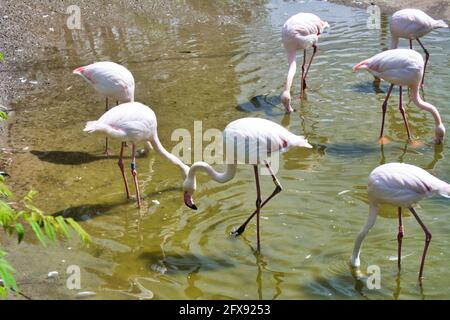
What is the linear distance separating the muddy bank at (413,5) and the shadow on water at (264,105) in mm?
3668

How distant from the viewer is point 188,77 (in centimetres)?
909

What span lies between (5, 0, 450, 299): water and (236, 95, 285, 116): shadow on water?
3 cm

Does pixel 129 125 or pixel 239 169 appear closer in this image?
pixel 129 125

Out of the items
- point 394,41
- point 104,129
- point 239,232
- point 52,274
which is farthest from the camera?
point 394,41

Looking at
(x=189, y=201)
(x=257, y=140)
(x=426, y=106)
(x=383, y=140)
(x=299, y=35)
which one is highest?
(x=299, y=35)

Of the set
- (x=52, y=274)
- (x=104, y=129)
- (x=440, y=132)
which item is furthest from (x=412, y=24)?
(x=52, y=274)

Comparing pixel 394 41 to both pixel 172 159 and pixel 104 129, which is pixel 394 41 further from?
pixel 104 129

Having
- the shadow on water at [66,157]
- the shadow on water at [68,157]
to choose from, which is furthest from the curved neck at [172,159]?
the shadow on water at [66,157]

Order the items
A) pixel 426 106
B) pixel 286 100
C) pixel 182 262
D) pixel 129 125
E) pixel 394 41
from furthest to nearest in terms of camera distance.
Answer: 1. pixel 394 41
2. pixel 286 100
3. pixel 426 106
4. pixel 129 125
5. pixel 182 262

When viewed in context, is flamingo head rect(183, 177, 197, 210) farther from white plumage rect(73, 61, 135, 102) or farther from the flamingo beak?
white plumage rect(73, 61, 135, 102)

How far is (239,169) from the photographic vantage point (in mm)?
6770

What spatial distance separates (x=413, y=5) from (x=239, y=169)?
231 inches

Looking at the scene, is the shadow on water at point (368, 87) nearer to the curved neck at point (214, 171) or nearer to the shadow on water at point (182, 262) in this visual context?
the curved neck at point (214, 171)

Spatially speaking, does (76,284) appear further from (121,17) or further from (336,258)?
(121,17)
